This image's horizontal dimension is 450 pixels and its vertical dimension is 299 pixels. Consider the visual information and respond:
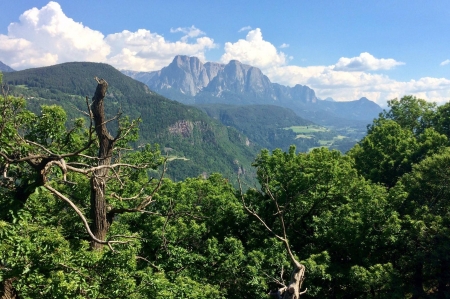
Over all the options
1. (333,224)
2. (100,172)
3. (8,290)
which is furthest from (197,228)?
(8,290)

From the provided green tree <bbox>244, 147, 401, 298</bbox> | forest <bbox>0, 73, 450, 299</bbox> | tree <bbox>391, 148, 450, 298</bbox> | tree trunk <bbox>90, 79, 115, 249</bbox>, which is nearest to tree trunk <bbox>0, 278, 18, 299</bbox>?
forest <bbox>0, 73, 450, 299</bbox>

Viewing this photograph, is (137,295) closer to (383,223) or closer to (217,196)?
(217,196)

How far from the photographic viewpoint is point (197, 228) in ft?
59.8

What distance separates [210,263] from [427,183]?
45.8 ft

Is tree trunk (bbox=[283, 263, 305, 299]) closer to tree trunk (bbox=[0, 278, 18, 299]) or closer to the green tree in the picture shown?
tree trunk (bbox=[0, 278, 18, 299])

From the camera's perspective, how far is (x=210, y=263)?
17.1m

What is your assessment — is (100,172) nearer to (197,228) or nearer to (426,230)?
(197,228)

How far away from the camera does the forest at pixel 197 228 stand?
27.6ft

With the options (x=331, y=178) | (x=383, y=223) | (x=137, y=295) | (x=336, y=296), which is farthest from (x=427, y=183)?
(x=137, y=295)

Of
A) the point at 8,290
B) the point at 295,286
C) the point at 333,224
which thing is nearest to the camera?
the point at 295,286

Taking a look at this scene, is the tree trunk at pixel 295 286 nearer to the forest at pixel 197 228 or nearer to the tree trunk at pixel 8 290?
the forest at pixel 197 228

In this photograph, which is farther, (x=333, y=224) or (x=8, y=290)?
(x=333, y=224)

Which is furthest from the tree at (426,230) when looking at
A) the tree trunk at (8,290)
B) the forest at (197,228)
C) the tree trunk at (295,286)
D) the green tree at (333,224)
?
the tree trunk at (8,290)

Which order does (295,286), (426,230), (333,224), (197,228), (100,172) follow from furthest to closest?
(333,224) → (197,228) → (426,230) → (100,172) → (295,286)
